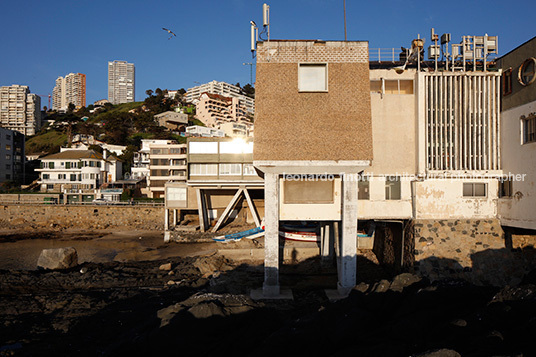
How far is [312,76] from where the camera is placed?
15.8 m

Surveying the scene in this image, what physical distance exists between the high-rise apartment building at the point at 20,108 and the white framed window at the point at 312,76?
17424 cm

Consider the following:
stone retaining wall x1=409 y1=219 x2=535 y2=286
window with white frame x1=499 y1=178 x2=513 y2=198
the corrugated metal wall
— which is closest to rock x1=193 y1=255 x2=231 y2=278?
stone retaining wall x1=409 y1=219 x2=535 y2=286

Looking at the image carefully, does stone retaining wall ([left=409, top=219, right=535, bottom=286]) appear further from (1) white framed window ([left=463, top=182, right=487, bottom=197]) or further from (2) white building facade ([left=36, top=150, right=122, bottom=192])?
(2) white building facade ([left=36, top=150, right=122, bottom=192])

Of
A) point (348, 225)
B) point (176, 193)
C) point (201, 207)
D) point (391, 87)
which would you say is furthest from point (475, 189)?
point (176, 193)

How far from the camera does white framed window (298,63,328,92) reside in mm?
15719

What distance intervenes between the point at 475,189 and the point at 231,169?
2318cm

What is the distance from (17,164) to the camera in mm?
73438

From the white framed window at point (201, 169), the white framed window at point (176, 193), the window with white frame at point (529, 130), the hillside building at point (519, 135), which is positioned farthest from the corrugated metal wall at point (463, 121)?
the white framed window at point (176, 193)

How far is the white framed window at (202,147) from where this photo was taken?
34.9 metres

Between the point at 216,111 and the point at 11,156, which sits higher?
the point at 216,111

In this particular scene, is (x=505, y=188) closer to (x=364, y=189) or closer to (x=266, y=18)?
(x=364, y=189)

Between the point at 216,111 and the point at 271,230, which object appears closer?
the point at 271,230

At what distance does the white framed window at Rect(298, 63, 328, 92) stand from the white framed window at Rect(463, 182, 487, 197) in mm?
9562

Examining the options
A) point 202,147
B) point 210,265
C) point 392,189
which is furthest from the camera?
point 202,147
